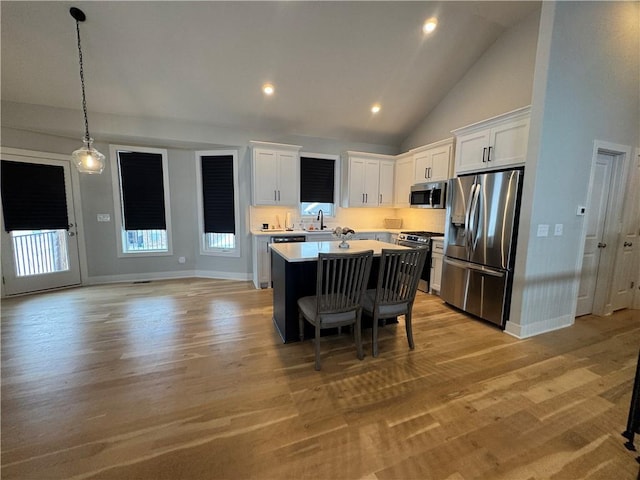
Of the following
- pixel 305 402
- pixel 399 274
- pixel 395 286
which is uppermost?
pixel 399 274

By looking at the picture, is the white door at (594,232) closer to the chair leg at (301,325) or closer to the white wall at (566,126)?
the white wall at (566,126)

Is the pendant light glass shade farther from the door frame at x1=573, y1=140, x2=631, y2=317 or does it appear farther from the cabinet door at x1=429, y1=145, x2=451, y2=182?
the door frame at x1=573, y1=140, x2=631, y2=317

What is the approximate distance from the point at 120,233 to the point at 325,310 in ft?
14.8

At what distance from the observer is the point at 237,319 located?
10.7 feet

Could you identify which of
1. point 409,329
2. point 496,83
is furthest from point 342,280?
point 496,83

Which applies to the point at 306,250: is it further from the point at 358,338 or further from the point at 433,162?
the point at 433,162

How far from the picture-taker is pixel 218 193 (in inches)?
196

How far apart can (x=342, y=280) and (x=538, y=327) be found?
2.48 m

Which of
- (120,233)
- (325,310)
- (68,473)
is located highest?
(120,233)

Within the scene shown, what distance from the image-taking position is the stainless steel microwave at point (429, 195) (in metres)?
4.17

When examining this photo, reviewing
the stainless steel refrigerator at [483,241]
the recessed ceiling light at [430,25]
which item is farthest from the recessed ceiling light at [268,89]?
the stainless steel refrigerator at [483,241]

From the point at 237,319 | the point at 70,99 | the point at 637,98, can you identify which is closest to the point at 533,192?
the point at 637,98

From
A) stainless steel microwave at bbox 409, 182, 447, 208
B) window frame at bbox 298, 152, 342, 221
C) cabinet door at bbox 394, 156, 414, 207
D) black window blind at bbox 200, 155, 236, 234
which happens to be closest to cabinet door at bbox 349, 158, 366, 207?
window frame at bbox 298, 152, 342, 221

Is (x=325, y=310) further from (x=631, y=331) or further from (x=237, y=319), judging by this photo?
(x=631, y=331)
